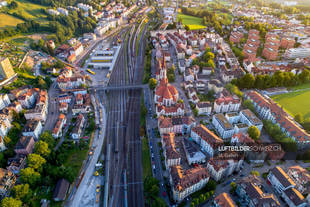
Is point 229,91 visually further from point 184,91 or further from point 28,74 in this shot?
point 28,74

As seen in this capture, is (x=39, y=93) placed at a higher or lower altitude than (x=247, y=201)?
higher

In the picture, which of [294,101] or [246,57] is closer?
[294,101]

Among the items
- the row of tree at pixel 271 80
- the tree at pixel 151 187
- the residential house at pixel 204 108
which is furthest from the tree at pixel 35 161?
the row of tree at pixel 271 80

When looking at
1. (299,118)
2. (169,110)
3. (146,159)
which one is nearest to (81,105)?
(169,110)

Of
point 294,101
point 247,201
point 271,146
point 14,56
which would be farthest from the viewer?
point 14,56

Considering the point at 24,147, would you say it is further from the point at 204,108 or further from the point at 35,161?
the point at 204,108

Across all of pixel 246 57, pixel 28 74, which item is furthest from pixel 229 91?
pixel 28 74

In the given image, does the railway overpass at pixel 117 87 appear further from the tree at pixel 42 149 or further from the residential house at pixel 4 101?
the tree at pixel 42 149
